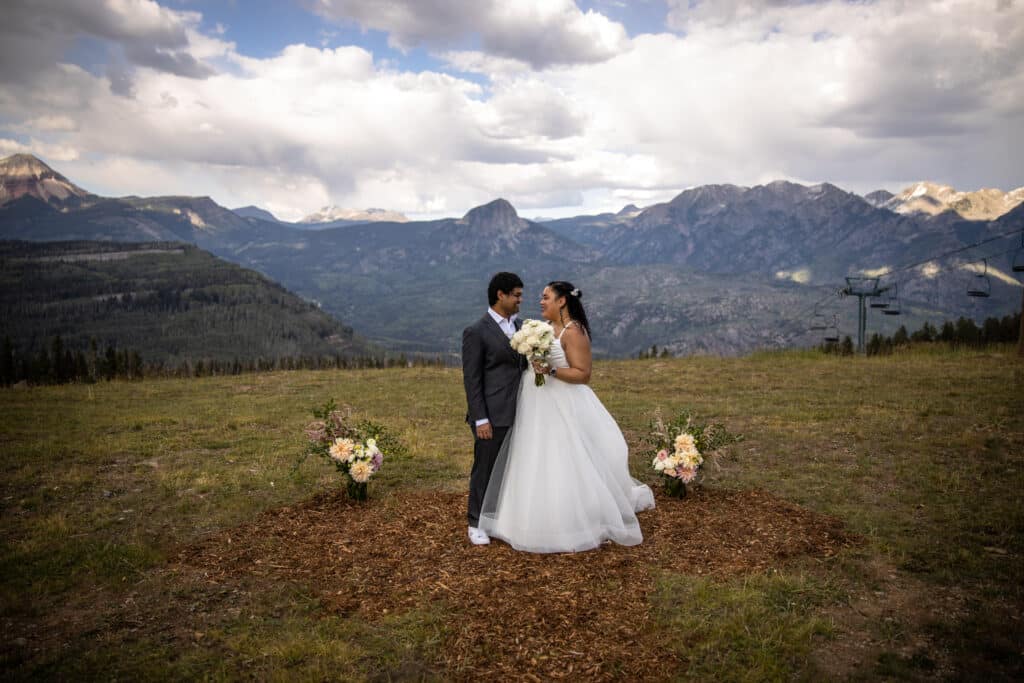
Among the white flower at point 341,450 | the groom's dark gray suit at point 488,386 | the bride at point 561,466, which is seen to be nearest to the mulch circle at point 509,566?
the bride at point 561,466

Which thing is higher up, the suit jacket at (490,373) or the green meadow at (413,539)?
the suit jacket at (490,373)

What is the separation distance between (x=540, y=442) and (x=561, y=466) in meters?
0.42

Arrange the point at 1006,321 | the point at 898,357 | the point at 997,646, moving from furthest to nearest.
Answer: the point at 1006,321 → the point at 898,357 → the point at 997,646

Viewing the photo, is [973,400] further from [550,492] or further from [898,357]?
[550,492]

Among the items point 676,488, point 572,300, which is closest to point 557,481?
point 572,300

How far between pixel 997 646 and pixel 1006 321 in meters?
34.0

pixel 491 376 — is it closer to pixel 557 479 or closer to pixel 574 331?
pixel 574 331

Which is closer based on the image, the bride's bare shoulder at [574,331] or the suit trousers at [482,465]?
the bride's bare shoulder at [574,331]

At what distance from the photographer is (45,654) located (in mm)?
5770

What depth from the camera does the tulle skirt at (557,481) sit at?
794 centimetres

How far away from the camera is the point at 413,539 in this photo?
27.4 feet

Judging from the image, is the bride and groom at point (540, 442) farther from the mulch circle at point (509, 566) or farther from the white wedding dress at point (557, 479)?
the mulch circle at point (509, 566)

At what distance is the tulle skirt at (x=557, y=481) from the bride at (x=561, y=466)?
0.04 feet

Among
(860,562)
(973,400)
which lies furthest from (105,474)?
(973,400)
